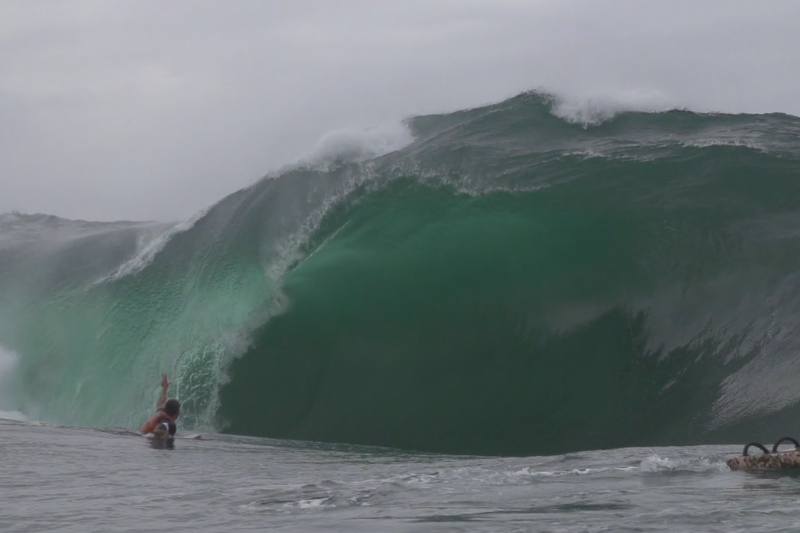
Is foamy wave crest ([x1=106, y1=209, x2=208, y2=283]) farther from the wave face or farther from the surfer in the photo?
the surfer

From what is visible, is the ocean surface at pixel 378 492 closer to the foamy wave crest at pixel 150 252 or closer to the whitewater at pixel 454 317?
the whitewater at pixel 454 317

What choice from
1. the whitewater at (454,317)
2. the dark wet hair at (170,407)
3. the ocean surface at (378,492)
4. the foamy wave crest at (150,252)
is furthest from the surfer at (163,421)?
the foamy wave crest at (150,252)

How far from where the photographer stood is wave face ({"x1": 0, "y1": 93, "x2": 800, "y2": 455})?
44.1 feet

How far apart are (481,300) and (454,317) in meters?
0.50

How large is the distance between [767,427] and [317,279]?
719 centimetres

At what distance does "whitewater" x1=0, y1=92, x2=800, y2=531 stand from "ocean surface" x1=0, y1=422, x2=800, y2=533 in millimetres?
95

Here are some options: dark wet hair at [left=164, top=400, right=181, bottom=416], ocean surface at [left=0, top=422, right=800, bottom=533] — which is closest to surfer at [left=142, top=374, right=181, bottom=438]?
dark wet hair at [left=164, top=400, right=181, bottom=416]

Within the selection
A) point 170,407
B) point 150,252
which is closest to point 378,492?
point 170,407

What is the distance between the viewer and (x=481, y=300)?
15.2 metres

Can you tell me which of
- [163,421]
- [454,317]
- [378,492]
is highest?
[454,317]

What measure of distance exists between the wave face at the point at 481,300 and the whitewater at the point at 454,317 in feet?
0.12

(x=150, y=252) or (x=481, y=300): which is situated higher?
(x=150, y=252)

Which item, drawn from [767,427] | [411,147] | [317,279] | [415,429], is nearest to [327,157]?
[411,147]

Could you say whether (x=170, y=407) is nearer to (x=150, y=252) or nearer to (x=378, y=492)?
(x=378, y=492)
